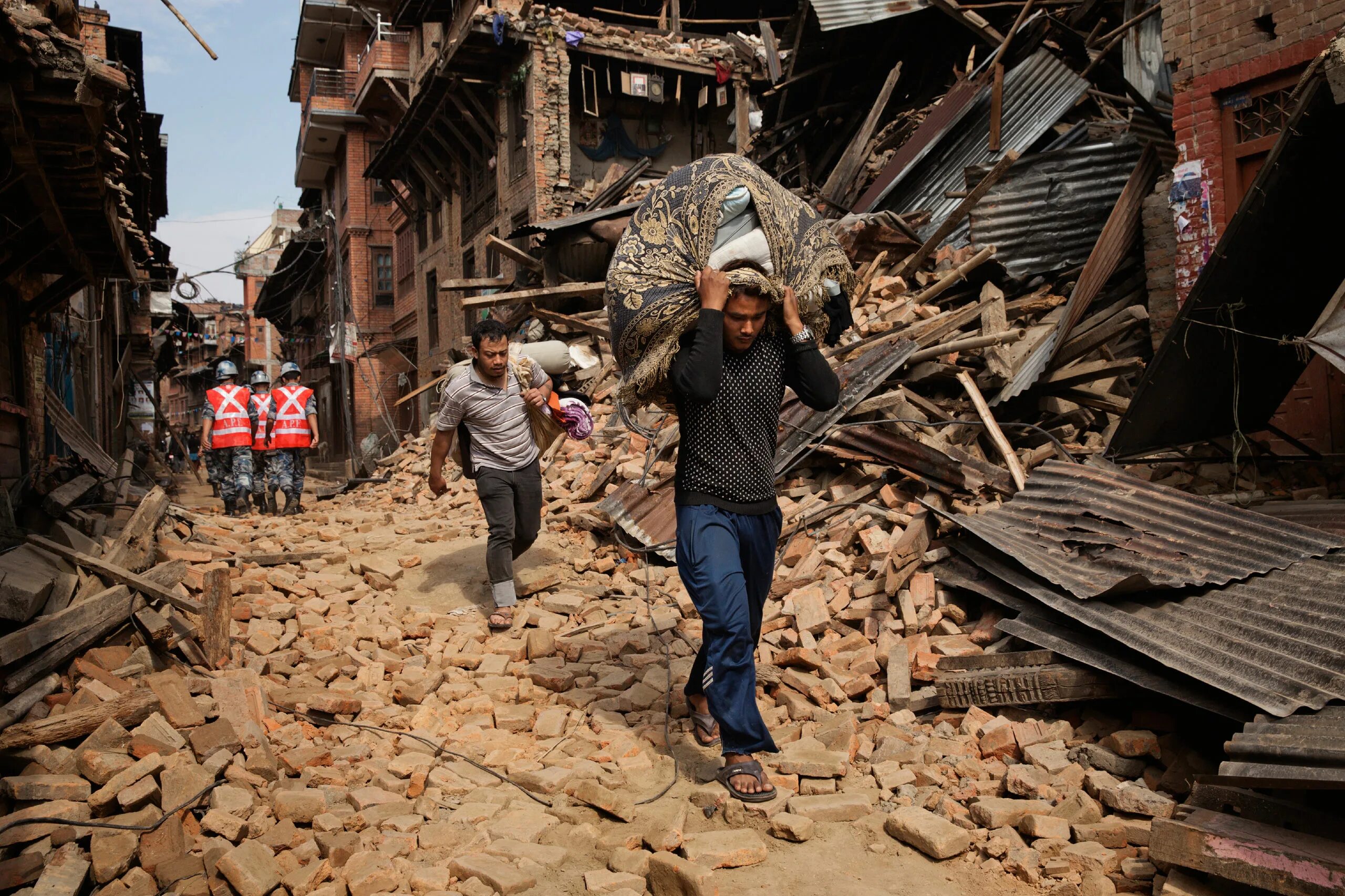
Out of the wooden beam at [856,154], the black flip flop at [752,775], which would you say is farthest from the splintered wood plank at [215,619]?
the wooden beam at [856,154]

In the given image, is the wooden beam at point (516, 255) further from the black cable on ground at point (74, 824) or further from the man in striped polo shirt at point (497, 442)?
the black cable on ground at point (74, 824)

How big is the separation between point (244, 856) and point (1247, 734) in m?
3.36

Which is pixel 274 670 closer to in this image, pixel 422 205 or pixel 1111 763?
pixel 1111 763

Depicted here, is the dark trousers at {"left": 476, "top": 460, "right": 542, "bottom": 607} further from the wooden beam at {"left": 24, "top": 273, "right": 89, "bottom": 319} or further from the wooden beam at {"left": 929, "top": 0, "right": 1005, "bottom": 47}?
the wooden beam at {"left": 929, "top": 0, "right": 1005, "bottom": 47}

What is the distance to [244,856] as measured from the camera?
2.97 m

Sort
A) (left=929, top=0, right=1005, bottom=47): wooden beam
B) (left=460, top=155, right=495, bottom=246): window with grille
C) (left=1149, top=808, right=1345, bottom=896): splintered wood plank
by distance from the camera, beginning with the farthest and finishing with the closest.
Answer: (left=460, top=155, right=495, bottom=246): window with grille < (left=929, top=0, right=1005, bottom=47): wooden beam < (left=1149, top=808, right=1345, bottom=896): splintered wood plank

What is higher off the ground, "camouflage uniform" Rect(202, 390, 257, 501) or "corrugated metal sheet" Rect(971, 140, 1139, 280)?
"corrugated metal sheet" Rect(971, 140, 1139, 280)

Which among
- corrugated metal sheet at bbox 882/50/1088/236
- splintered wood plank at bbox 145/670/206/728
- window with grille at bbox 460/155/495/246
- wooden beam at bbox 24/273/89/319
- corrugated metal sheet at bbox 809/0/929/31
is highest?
corrugated metal sheet at bbox 809/0/929/31

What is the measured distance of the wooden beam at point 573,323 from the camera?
12648 mm

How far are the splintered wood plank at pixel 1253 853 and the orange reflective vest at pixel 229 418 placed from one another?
10.8 metres

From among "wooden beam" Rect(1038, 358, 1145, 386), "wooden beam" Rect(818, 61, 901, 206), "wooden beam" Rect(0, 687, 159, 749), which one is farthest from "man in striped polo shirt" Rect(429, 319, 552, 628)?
"wooden beam" Rect(818, 61, 901, 206)

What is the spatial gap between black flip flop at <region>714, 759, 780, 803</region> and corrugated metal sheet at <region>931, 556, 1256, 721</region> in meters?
1.49

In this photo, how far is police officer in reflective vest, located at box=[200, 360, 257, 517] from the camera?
1115cm

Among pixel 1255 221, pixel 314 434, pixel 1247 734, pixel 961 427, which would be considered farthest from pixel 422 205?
pixel 1247 734
